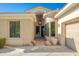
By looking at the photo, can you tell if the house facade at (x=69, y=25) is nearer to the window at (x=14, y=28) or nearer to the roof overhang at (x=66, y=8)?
the roof overhang at (x=66, y=8)

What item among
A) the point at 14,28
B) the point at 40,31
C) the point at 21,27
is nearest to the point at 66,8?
the point at 40,31

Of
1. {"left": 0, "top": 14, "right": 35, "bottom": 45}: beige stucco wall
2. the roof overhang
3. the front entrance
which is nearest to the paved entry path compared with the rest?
{"left": 0, "top": 14, "right": 35, "bottom": 45}: beige stucco wall

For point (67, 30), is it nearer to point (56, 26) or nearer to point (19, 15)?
point (56, 26)

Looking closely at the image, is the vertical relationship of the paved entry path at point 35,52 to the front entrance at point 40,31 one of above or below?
below

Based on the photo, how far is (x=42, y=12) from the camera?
19.7 meters

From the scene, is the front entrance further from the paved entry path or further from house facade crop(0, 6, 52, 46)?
the paved entry path

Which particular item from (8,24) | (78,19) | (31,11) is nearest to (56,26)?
(31,11)

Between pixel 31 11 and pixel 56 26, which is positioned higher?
pixel 31 11

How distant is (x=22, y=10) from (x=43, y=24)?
7.72 ft

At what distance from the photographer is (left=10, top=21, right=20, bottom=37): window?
764 inches

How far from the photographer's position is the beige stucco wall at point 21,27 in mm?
18891

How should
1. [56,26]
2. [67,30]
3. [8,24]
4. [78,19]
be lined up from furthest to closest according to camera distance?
[56,26] → [8,24] → [67,30] → [78,19]

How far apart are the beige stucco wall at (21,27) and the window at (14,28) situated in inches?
12.0

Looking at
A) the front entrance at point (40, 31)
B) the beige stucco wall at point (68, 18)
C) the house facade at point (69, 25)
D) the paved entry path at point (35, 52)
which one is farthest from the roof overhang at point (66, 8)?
A: the paved entry path at point (35, 52)
